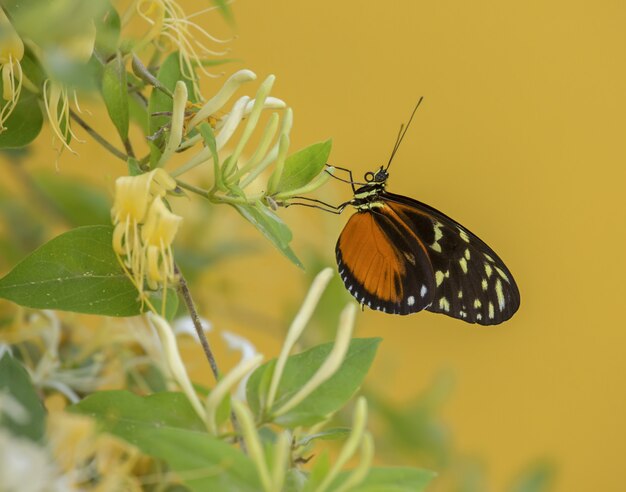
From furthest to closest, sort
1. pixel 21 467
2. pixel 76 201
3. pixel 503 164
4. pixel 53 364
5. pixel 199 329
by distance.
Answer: pixel 503 164, pixel 76 201, pixel 53 364, pixel 199 329, pixel 21 467

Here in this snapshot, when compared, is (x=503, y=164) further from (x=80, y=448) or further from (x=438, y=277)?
(x=80, y=448)

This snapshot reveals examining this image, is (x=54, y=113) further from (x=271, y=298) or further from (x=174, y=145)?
(x=271, y=298)

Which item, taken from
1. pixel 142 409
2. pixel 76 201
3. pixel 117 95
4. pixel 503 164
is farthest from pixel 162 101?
pixel 503 164

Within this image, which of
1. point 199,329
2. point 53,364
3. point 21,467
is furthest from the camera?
point 53,364

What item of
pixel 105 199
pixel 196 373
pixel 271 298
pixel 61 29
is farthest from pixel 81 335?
pixel 271 298

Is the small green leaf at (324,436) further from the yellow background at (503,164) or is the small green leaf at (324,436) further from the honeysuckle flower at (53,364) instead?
the yellow background at (503,164)

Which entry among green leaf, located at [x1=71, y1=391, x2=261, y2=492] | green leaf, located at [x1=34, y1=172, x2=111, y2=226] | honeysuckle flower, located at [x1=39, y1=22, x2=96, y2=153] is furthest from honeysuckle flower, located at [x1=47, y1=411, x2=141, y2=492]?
green leaf, located at [x1=34, y1=172, x2=111, y2=226]
